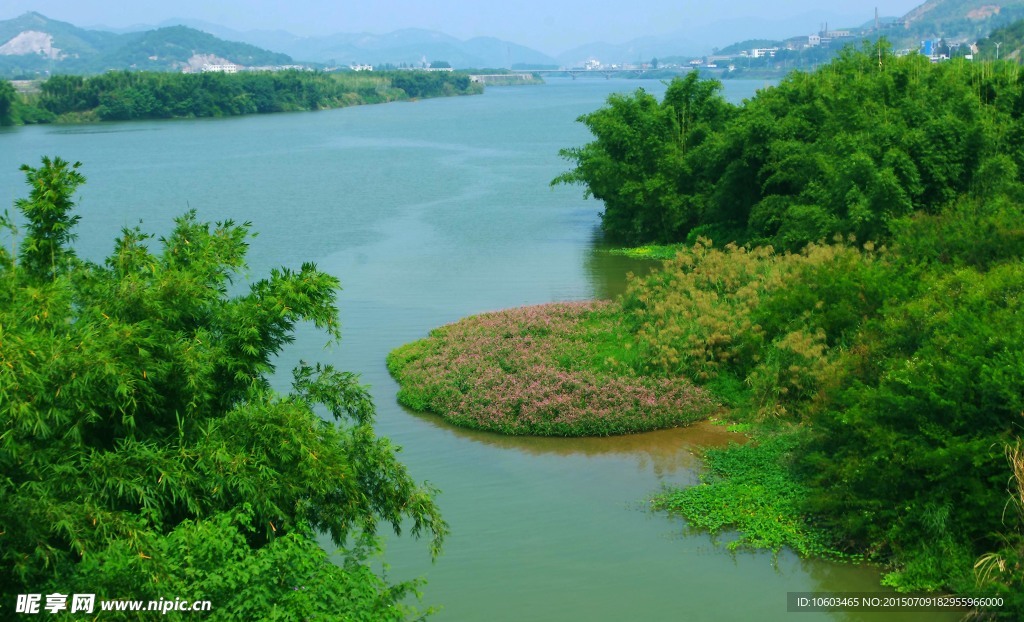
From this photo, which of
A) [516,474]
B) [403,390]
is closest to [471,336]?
[403,390]

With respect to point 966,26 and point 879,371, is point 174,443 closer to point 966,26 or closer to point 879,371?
point 879,371

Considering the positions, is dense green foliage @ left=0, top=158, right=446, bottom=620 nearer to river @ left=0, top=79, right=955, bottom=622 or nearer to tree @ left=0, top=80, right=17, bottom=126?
river @ left=0, top=79, right=955, bottom=622

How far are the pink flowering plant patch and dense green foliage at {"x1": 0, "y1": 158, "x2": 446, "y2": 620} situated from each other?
243 inches

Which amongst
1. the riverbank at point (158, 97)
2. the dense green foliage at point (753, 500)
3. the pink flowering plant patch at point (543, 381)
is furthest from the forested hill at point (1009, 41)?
the dense green foliage at point (753, 500)

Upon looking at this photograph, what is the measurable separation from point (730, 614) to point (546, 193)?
105 ft

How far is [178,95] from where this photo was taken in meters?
89.0

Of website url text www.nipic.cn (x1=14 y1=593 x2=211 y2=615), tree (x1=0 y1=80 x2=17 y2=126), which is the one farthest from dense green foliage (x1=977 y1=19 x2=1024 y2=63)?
website url text www.nipic.cn (x1=14 y1=593 x2=211 y2=615)

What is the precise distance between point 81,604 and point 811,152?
21437 millimetres

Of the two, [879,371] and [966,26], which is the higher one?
[966,26]

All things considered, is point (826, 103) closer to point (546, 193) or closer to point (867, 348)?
point (867, 348)

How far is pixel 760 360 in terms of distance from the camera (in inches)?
645

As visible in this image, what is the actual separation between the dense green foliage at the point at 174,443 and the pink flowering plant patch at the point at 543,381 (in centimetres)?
617

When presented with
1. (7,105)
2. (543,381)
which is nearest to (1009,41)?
(543,381)

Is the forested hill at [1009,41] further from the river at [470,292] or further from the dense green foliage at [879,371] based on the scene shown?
the dense green foliage at [879,371]
